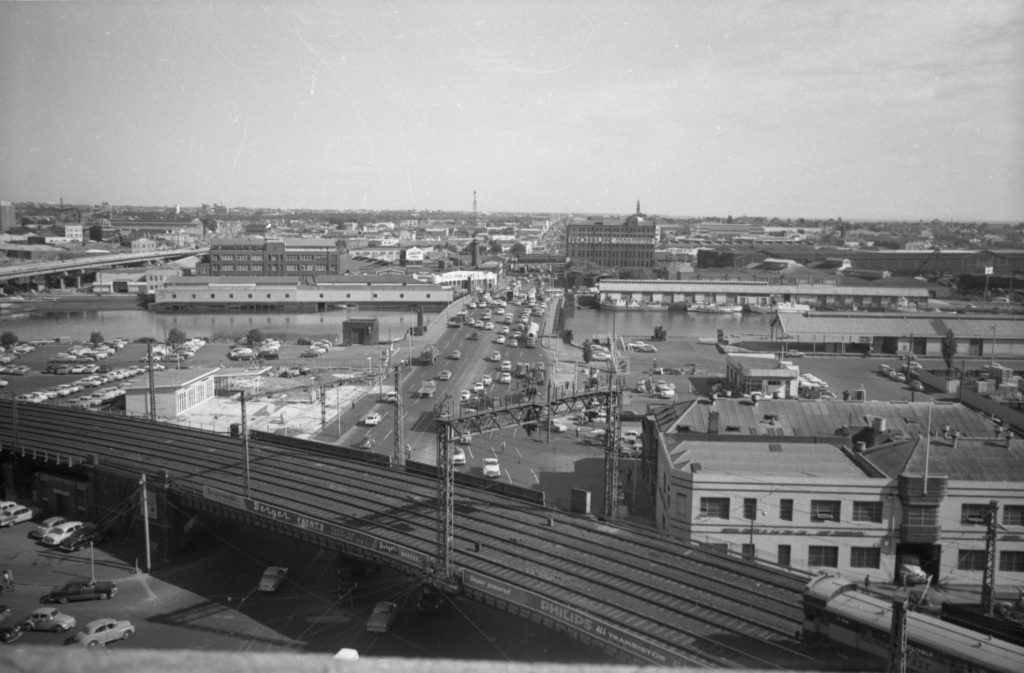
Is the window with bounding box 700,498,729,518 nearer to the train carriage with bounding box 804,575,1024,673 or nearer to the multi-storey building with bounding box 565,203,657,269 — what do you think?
the train carriage with bounding box 804,575,1024,673

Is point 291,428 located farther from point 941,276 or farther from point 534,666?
point 941,276

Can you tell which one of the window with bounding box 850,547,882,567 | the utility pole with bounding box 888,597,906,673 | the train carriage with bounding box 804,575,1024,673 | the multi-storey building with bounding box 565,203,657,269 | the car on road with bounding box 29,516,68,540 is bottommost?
the car on road with bounding box 29,516,68,540

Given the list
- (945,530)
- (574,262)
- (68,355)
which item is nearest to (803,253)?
(574,262)

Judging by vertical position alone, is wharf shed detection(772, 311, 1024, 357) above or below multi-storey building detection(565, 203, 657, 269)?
below

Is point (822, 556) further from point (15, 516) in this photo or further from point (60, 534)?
point (15, 516)

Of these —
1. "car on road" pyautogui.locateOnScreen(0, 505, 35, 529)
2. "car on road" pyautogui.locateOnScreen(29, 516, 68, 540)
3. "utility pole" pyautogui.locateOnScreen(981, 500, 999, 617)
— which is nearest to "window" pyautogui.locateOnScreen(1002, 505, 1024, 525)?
"utility pole" pyautogui.locateOnScreen(981, 500, 999, 617)
